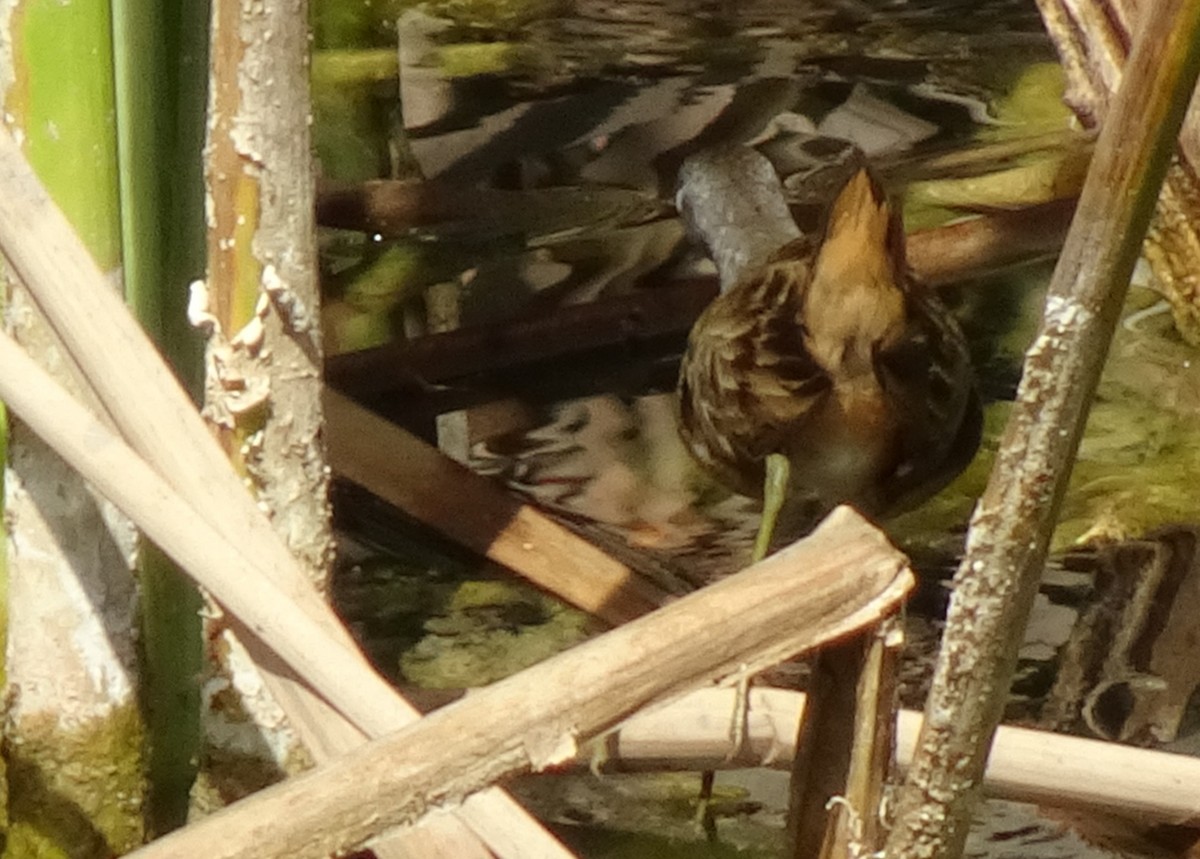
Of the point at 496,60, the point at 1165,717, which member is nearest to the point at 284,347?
the point at 1165,717

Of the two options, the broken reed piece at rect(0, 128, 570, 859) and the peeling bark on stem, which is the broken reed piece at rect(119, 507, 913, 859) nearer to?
the peeling bark on stem

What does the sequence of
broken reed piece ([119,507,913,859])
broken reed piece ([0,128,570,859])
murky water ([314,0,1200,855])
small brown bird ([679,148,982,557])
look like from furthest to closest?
1. murky water ([314,0,1200,855])
2. small brown bird ([679,148,982,557])
3. broken reed piece ([0,128,570,859])
4. broken reed piece ([119,507,913,859])

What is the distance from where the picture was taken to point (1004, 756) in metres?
1.10

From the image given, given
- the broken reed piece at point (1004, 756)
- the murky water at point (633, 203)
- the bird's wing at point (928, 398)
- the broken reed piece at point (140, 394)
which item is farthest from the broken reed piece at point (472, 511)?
the broken reed piece at point (140, 394)

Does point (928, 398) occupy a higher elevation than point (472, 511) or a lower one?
higher

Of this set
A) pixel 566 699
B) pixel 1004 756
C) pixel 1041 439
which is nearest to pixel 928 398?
pixel 1004 756

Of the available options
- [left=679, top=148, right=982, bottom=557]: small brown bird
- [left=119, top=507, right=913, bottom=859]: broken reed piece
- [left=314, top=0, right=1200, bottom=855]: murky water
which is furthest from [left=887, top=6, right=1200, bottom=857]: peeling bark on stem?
[left=314, top=0, right=1200, bottom=855]: murky water

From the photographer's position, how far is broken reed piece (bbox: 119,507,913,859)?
80 cm

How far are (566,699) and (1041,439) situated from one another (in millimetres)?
248

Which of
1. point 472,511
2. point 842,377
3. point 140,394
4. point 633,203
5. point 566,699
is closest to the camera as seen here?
point 566,699

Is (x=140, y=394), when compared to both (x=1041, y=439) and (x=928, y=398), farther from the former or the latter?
(x=928, y=398)

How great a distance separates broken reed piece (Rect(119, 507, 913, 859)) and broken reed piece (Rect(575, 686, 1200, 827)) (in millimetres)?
181

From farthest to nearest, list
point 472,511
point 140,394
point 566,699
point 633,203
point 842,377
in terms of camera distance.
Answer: point 633,203, point 472,511, point 842,377, point 140,394, point 566,699

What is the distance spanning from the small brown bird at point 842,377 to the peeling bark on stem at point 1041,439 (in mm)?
554
